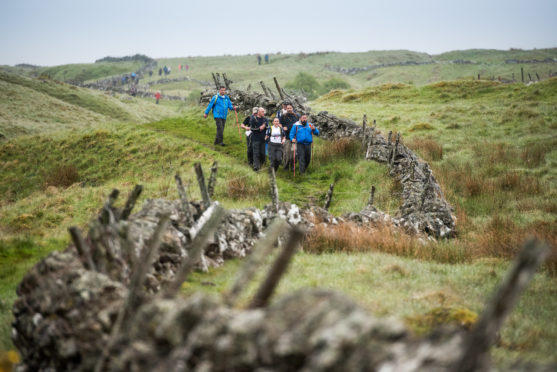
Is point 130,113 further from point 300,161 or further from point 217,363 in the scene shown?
point 217,363

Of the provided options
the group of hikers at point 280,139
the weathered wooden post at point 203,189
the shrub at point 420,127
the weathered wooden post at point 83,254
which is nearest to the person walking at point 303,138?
the group of hikers at point 280,139

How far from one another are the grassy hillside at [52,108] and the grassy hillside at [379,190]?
628 mm

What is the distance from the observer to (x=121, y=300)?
14.1 ft

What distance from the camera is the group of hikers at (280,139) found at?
16.1 meters

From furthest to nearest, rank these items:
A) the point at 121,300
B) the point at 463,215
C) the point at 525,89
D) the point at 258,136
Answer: the point at 525,89, the point at 258,136, the point at 463,215, the point at 121,300

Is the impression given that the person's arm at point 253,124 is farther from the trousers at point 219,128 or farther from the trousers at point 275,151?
the trousers at point 219,128

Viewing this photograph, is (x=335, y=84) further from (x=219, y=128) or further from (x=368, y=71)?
(x=219, y=128)

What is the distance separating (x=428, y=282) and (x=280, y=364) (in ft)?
16.5

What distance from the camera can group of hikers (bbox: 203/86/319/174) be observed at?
16.1m

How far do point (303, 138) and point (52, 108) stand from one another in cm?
3539

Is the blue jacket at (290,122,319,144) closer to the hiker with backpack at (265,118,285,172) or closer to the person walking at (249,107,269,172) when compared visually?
the hiker with backpack at (265,118,285,172)

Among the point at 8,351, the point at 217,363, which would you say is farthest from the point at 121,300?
the point at 8,351

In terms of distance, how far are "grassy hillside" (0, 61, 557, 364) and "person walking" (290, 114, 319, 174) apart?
869mm

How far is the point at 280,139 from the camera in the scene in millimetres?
15969
